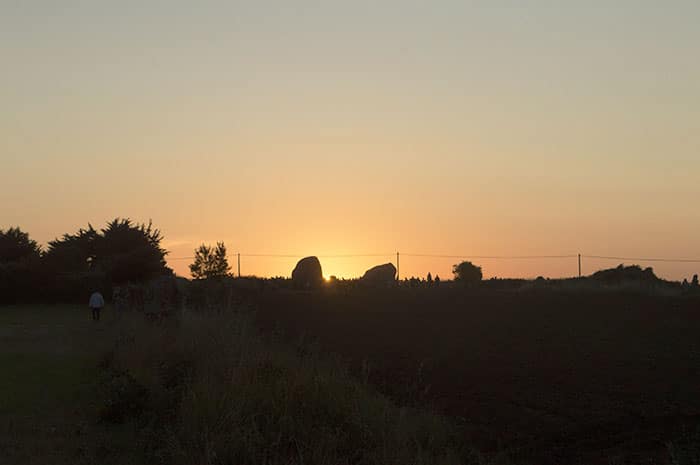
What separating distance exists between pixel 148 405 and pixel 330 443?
15.9ft

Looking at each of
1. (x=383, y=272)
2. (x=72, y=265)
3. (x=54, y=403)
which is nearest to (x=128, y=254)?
(x=72, y=265)

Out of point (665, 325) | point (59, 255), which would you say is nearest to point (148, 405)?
point (665, 325)

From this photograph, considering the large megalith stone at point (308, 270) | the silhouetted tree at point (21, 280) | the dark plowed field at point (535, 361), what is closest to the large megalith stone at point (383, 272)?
the large megalith stone at point (308, 270)

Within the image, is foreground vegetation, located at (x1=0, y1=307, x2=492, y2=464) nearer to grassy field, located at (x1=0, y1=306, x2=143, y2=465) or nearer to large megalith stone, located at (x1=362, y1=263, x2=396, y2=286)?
grassy field, located at (x1=0, y1=306, x2=143, y2=465)

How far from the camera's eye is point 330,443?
9.73 meters

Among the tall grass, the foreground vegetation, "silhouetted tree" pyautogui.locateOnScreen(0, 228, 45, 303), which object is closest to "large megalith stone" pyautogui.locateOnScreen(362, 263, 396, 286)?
"silhouetted tree" pyautogui.locateOnScreen(0, 228, 45, 303)

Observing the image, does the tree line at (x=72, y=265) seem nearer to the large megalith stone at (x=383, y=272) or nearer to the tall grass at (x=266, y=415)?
the large megalith stone at (x=383, y=272)

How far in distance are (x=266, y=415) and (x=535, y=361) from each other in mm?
7628

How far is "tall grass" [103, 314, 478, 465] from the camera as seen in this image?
9.60 metres

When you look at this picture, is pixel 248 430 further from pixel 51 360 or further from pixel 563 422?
pixel 51 360

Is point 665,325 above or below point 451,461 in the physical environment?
above

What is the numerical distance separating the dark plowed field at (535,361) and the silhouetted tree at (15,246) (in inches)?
1695

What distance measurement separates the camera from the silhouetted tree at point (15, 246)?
63938 mm

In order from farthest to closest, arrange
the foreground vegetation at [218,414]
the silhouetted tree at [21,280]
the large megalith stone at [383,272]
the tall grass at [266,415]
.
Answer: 1. the silhouetted tree at [21,280]
2. the large megalith stone at [383,272]
3. the foreground vegetation at [218,414]
4. the tall grass at [266,415]
